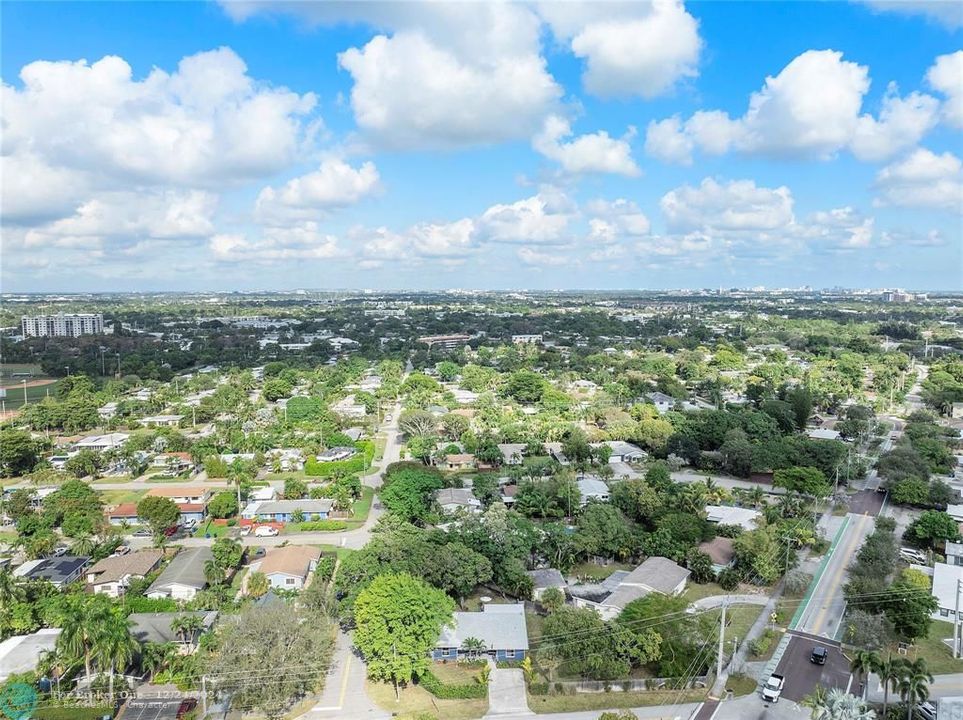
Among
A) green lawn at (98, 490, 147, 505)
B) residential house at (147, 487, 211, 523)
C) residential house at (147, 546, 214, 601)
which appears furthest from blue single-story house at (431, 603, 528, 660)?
green lawn at (98, 490, 147, 505)

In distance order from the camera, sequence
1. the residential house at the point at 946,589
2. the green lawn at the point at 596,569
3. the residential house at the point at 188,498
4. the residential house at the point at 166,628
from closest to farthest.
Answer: the residential house at the point at 166,628, the residential house at the point at 946,589, the green lawn at the point at 596,569, the residential house at the point at 188,498

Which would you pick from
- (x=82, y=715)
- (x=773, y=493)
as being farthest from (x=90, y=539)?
(x=773, y=493)

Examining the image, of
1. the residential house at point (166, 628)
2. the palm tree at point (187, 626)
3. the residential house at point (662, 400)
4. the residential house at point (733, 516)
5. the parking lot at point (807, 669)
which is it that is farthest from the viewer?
the residential house at point (662, 400)

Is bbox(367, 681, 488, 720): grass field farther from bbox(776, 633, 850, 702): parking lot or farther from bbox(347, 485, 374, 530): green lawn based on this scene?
bbox(347, 485, 374, 530): green lawn

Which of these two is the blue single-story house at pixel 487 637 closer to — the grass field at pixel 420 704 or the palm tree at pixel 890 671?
the grass field at pixel 420 704

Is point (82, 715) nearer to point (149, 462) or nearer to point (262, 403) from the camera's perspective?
point (149, 462)

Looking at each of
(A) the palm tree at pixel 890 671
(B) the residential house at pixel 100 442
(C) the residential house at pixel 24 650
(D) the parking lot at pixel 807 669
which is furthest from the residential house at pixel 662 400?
(C) the residential house at pixel 24 650

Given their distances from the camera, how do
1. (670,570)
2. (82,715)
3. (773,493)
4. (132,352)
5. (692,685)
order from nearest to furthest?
(82,715), (692,685), (670,570), (773,493), (132,352)
